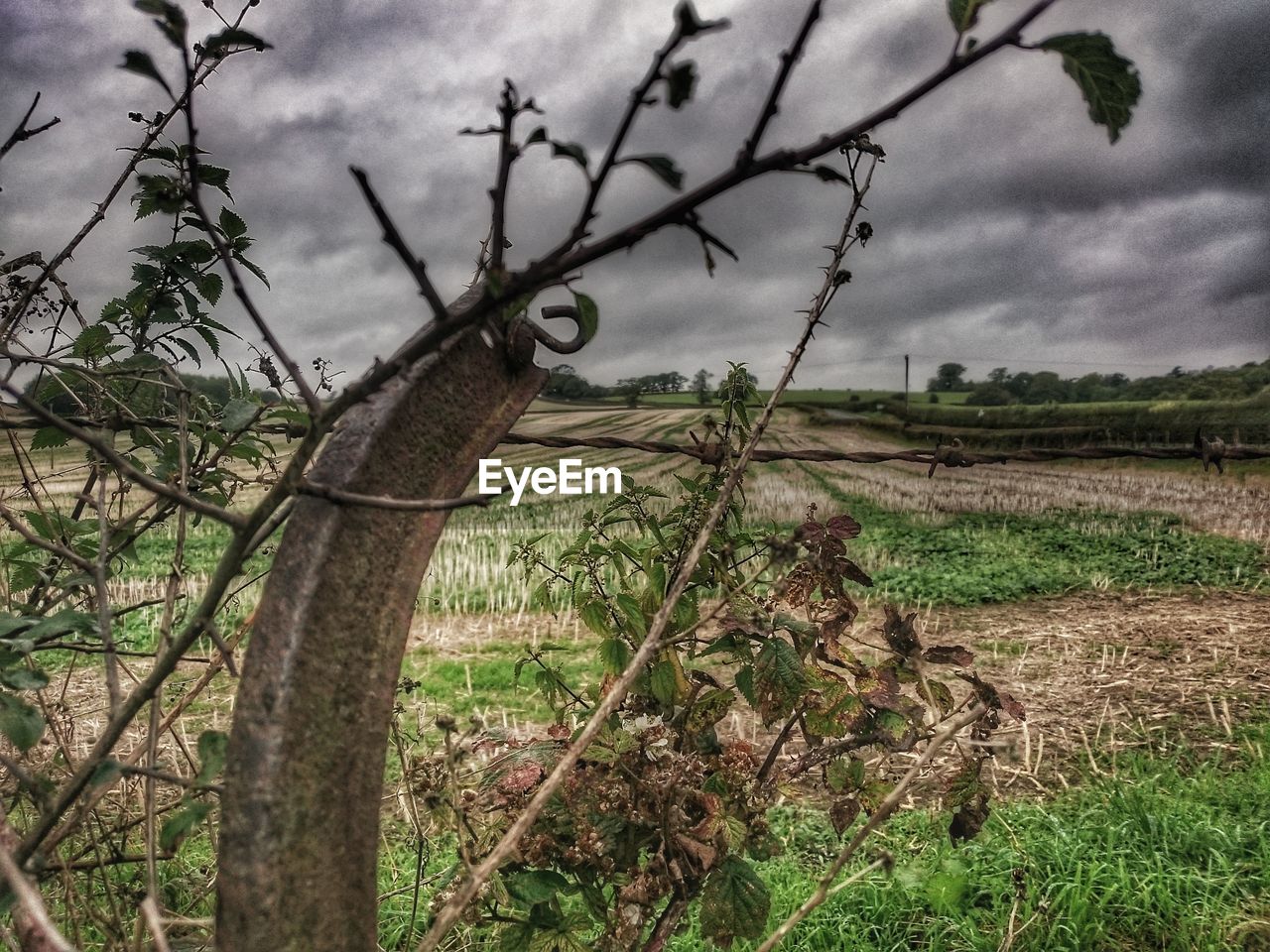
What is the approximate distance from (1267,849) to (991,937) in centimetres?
138

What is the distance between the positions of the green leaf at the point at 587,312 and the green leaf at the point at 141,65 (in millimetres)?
359

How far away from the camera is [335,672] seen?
73 cm

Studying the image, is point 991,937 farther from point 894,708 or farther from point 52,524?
point 52,524

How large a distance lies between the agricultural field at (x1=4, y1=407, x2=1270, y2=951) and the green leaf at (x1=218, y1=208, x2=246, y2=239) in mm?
611

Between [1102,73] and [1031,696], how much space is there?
618cm

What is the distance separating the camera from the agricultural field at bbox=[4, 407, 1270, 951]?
272 cm

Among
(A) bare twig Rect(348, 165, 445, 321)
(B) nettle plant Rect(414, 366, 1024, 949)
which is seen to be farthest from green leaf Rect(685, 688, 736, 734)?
(A) bare twig Rect(348, 165, 445, 321)

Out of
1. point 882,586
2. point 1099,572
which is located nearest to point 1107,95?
point 882,586

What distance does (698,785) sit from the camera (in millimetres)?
1420

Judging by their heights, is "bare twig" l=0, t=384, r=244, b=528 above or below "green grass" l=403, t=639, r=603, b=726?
above

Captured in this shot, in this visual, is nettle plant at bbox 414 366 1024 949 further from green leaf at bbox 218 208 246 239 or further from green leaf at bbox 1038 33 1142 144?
green leaf at bbox 218 208 246 239

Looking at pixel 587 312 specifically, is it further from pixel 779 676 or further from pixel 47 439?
pixel 47 439

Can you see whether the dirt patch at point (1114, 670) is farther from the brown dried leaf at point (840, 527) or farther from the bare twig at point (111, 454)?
the bare twig at point (111, 454)

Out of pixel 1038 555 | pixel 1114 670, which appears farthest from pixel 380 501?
pixel 1038 555
